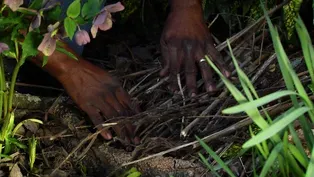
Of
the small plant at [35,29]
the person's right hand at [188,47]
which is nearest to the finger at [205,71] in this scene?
the person's right hand at [188,47]

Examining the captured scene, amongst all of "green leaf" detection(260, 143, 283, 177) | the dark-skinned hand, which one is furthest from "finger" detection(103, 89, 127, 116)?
"green leaf" detection(260, 143, 283, 177)

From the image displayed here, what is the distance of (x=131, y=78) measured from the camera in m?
2.04

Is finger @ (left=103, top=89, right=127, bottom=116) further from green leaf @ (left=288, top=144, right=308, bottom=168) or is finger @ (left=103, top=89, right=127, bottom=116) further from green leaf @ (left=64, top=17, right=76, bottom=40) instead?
green leaf @ (left=288, top=144, right=308, bottom=168)

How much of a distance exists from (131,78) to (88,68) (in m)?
0.21

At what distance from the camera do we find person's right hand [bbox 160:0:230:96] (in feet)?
6.25

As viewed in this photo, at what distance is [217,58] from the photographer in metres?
1.93

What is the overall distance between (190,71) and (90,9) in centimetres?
54

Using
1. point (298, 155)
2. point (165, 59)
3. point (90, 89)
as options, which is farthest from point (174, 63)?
point (298, 155)

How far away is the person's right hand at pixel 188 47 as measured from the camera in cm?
191

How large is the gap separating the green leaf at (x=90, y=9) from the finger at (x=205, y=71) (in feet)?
1.72

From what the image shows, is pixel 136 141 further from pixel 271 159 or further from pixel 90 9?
pixel 271 159

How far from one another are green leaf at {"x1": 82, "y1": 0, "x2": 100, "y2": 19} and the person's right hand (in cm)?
51

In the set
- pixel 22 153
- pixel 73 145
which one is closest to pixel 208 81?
pixel 73 145

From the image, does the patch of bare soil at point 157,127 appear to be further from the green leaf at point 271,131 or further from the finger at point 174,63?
the green leaf at point 271,131
